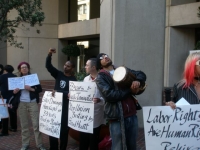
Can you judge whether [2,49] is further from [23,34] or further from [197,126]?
[197,126]

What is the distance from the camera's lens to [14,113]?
28.0 ft

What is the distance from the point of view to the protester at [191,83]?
11.5 feet

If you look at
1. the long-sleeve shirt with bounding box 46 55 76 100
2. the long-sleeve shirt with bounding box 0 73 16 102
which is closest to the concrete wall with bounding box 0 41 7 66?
the long-sleeve shirt with bounding box 0 73 16 102

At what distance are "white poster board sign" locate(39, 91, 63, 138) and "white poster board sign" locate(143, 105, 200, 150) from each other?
2.49 meters

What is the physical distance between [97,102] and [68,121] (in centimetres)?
93

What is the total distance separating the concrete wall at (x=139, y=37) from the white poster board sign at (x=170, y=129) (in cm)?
399

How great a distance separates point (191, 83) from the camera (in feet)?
11.7

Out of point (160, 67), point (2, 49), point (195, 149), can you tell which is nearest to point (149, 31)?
point (160, 67)

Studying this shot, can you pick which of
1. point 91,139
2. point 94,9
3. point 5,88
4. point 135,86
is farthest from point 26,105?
point 94,9

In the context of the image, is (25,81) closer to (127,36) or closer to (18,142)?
(18,142)

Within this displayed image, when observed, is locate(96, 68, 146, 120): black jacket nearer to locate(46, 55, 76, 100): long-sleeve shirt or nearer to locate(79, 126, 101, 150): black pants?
locate(79, 126, 101, 150): black pants

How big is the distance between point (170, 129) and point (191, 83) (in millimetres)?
606

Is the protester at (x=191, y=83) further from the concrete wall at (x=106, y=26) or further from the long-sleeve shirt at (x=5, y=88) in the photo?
the long-sleeve shirt at (x=5, y=88)

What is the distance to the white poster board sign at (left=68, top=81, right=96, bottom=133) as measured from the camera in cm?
526
